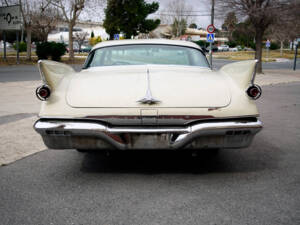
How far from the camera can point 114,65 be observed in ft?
14.7

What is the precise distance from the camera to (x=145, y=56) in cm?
455

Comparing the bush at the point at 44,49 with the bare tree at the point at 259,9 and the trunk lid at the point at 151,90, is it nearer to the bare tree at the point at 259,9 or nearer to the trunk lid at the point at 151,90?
the bare tree at the point at 259,9

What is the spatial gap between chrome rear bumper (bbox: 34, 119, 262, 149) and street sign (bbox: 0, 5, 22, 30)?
22.5 meters

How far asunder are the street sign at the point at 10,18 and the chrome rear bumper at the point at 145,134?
885 inches

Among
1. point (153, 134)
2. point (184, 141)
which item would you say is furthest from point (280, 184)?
point (153, 134)

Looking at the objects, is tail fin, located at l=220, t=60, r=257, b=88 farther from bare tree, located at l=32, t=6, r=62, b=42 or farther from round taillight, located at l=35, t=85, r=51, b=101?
bare tree, located at l=32, t=6, r=62, b=42

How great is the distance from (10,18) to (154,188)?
2408cm

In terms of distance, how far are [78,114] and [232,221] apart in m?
1.60

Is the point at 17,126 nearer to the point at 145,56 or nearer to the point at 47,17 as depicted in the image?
the point at 145,56

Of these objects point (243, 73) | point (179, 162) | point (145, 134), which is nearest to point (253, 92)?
point (243, 73)

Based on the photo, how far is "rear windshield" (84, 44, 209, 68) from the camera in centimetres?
452

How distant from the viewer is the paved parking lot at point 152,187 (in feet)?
9.18

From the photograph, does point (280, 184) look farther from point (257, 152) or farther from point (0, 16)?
point (0, 16)

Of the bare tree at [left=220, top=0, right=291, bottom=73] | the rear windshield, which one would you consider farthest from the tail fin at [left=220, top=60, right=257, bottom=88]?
the bare tree at [left=220, top=0, right=291, bottom=73]
